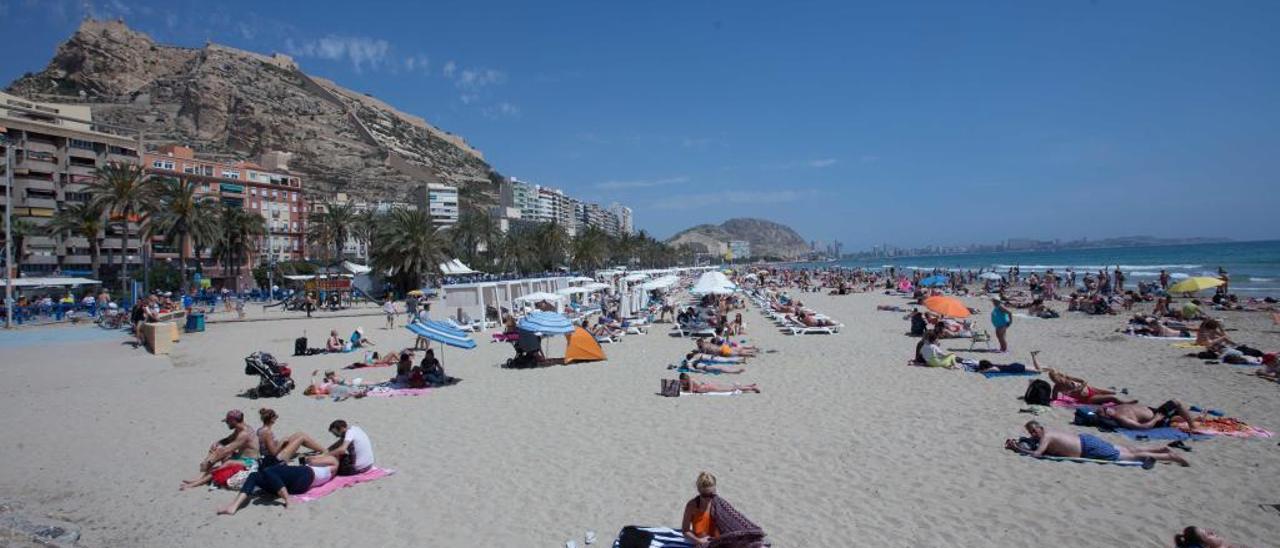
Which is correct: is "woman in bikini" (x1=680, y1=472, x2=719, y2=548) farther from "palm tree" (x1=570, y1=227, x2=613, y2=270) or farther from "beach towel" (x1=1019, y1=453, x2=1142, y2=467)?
"palm tree" (x1=570, y1=227, x2=613, y2=270)

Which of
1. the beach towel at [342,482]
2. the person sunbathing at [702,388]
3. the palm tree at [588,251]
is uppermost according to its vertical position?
the palm tree at [588,251]

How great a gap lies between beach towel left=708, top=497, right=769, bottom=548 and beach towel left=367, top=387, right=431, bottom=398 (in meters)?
7.04

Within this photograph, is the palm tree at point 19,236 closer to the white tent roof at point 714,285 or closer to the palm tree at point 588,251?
the palm tree at point 588,251

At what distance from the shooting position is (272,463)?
18.9 ft

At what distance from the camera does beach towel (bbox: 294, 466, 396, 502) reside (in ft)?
18.3

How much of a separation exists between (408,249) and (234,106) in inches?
3813

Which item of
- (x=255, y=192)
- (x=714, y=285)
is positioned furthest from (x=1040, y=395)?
(x=255, y=192)

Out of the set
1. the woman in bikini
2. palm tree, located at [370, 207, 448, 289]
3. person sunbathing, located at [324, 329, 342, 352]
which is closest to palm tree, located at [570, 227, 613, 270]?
palm tree, located at [370, 207, 448, 289]

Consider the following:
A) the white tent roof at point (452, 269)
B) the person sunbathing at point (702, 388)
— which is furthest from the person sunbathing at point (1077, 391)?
the white tent roof at point (452, 269)

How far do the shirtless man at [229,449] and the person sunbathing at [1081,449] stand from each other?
776 cm

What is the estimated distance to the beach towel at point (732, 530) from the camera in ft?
13.6

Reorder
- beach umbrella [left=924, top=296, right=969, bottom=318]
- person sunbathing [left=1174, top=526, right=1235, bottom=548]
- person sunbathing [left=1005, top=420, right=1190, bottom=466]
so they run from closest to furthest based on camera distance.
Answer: person sunbathing [left=1174, top=526, right=1235, bottom=548]
person sunbathing [left=1005, top=420, right=1190, bottom=466]
beach umbrella [left=924, top=296, right=969, bottom=318]

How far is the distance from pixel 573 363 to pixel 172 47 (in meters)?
170

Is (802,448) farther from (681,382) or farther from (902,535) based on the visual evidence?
(681,382)
